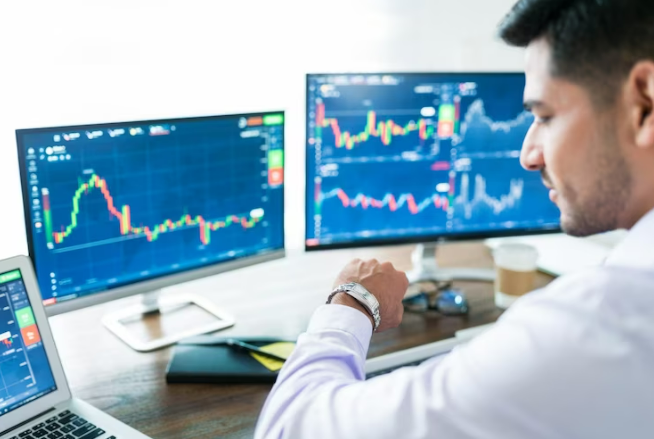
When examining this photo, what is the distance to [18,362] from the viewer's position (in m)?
1.16

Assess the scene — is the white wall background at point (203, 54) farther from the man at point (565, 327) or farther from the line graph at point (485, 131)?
the man at point (565, 327)

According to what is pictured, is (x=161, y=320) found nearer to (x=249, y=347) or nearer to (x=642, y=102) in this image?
(x=249, y=347)

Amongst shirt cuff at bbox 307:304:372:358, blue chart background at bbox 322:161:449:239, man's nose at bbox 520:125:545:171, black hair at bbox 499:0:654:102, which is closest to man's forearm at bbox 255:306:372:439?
shirt cuff at bbox 307:304:372:358

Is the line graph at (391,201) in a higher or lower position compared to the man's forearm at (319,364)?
higher

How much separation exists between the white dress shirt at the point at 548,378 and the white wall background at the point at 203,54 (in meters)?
0.96

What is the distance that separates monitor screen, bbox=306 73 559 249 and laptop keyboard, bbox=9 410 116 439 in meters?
0.68

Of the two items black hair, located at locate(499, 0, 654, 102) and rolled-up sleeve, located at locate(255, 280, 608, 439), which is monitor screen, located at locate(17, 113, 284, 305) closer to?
rolled-up sleeve, located at locate(255, 280, 608, 439)

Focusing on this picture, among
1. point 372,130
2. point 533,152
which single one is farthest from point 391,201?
point 533,152

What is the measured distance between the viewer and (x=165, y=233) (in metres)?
1.49

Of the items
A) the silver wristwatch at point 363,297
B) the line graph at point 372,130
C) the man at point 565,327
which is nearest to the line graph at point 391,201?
the line graph at point 372,130

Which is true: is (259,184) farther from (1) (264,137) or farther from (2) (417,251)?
(2) (417,251)

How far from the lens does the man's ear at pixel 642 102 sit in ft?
2.81

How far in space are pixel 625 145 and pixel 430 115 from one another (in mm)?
806

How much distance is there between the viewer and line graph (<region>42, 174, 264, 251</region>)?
1.35m
